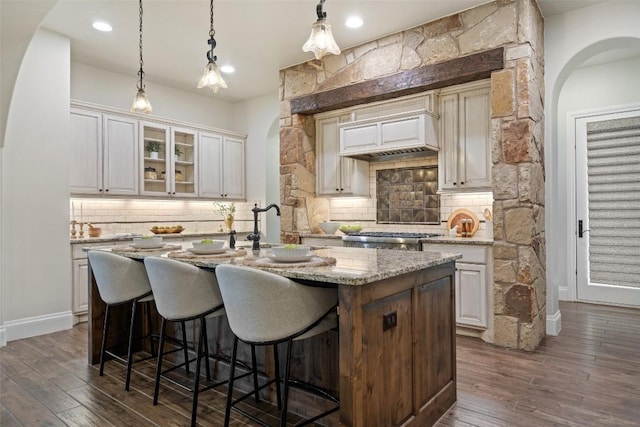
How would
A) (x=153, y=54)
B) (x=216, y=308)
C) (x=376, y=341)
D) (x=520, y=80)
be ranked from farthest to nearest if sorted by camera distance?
(x=153, y=54) → (x=520, y=80) → (x=216, y=308) → (x=376, y=341)

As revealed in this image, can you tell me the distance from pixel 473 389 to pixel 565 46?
3.23 meters

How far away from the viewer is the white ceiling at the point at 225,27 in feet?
12.4

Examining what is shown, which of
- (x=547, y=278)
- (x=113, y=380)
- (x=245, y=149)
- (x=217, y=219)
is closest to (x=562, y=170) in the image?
(x=547, y=278)

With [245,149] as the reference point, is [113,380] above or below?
below

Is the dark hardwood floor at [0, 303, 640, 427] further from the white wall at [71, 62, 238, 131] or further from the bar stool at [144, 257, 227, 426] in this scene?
the white wall at [71, 62, 238, 131]

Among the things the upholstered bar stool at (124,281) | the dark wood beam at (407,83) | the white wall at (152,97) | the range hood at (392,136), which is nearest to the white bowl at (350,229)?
the range hood at (392,136)

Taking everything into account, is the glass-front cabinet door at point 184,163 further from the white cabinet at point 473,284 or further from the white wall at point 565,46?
the white wall at point 565,46

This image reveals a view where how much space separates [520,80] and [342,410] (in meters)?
3.14

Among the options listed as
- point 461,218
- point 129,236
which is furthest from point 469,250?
point 129,236

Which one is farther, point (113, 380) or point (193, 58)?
point (193, 58)

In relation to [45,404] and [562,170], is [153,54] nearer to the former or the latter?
[45,404]

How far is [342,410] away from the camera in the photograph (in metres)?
1.77

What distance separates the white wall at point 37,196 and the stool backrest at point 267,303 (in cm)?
322

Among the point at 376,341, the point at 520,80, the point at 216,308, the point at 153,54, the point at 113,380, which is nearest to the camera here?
the point at 376,341
